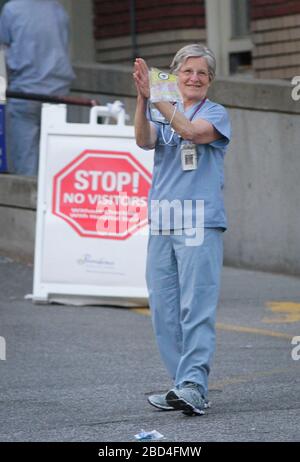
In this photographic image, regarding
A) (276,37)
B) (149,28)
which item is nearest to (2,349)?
(276,37)

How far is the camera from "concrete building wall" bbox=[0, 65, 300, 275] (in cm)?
1170

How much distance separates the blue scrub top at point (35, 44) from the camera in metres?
12.3

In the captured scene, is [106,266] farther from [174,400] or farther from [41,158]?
[174,400]

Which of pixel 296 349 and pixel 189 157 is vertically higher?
pixel 189 157

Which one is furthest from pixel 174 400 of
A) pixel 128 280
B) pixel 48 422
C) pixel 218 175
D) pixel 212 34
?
pixel 212 34

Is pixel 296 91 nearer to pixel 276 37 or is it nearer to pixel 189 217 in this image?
pixel 276 37

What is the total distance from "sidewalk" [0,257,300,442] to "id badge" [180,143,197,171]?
3.92 feet

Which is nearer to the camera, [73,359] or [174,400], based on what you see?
[174,400]

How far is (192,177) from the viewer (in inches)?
267

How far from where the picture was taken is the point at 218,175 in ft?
22.5

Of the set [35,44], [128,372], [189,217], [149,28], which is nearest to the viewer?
[189,217]

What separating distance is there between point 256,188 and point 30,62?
7.54 ft

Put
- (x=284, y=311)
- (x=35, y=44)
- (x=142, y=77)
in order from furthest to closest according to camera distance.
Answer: (x=35, y=44) < (x=284, y=311) < (x=142, y=77)

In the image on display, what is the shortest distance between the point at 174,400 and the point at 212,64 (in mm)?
1642
